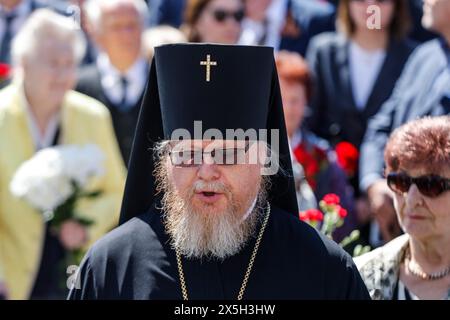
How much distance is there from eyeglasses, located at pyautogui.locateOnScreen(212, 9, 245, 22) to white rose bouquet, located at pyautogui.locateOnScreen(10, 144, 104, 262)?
152cm

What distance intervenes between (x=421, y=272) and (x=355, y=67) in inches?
115

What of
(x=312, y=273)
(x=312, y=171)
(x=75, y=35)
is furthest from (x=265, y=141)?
(x=75, y=35)

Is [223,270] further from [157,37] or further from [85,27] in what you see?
[85,27]

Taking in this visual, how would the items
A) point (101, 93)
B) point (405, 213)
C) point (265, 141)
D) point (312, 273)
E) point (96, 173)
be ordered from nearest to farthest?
point (312, 273) → point (265, 141) → point (405, 213) → point (96, 173) → point (101, 93)

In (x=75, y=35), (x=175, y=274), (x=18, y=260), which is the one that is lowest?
(x=18, y=260)

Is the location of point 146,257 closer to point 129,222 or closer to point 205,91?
point 129,222

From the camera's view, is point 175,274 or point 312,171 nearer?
point 175,274

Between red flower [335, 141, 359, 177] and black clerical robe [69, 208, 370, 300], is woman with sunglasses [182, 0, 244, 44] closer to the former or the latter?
red flower [335, 141, 359, 177]

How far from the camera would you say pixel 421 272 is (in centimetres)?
526

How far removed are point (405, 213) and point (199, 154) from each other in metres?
1.22

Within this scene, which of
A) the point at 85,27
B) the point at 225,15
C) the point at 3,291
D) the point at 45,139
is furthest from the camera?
the point at 85,27

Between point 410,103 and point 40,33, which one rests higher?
point 40,33

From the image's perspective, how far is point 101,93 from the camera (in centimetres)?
774

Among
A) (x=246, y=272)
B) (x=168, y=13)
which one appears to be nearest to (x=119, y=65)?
(x=168, y=13)
